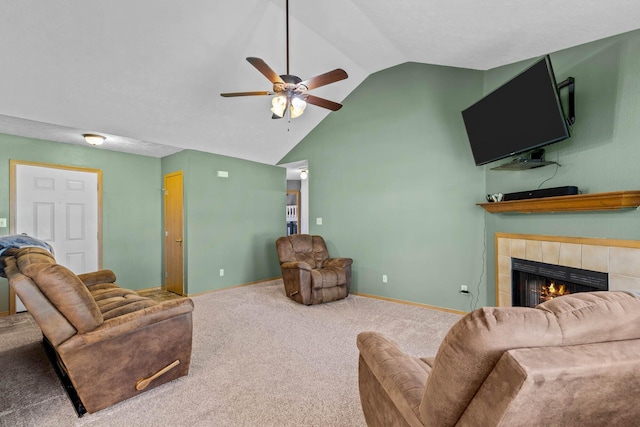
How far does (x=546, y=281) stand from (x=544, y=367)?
2832 millimetres

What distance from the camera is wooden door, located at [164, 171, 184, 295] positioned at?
15.5ft

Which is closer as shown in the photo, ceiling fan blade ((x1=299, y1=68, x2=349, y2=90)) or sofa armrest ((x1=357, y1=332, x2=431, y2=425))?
sofa armrest ((x1=357, y1=332, x2=431, y2=425))

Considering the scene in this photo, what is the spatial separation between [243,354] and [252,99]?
3.25 metres

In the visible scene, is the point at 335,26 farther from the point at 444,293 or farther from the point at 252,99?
the point at 444,293

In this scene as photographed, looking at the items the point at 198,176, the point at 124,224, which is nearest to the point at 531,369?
the point at 198,176

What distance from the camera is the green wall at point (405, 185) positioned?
3.74 meters

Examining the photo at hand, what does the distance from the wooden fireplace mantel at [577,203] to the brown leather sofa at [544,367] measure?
70.1 inches

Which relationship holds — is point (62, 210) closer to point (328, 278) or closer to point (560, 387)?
point (328, 278)

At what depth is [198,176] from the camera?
475 centimetres

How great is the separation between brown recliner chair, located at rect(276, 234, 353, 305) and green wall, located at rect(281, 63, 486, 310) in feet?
1.21

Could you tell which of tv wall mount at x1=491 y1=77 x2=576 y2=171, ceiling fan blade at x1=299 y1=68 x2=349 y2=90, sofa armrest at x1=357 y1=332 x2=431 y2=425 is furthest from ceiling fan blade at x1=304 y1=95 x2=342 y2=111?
sofa armrest at x1=357 y1=332 x2=431 y2=425

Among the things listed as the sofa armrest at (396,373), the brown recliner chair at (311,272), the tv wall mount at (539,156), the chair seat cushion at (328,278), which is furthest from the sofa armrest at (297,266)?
the tv wall mount at (539,156)

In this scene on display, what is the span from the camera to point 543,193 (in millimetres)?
2658

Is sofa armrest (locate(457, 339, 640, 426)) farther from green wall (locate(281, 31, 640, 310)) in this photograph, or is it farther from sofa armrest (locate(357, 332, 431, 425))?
green wall (locate(281, 31, 640, 310))
